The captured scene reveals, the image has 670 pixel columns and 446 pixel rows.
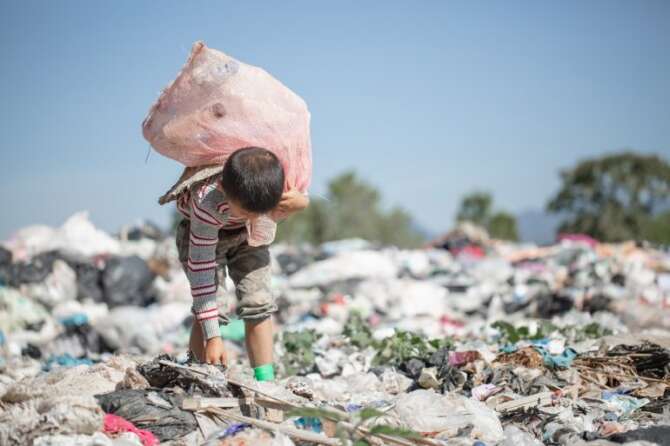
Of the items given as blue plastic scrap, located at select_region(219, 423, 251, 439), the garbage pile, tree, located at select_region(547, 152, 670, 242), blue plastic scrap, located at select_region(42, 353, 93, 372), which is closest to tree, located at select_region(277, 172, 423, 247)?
tree, located at select_region(547, 152, 670, 242)

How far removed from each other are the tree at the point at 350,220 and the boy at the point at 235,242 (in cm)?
2182

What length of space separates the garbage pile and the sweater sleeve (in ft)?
0.66

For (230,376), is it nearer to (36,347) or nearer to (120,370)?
(120,370)

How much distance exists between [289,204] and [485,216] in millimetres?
38694

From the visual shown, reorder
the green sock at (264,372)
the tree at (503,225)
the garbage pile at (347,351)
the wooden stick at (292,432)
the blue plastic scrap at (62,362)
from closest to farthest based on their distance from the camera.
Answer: the wooden stick at (292,432)
the garbage pile at (347,351)
the green sock at (264,372)
the blue plastic scrap at (62,362)
the tree at (503,225)

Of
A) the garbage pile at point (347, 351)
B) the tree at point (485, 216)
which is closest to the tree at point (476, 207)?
the tree at point (485, 216)

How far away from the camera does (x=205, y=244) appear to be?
106 inches

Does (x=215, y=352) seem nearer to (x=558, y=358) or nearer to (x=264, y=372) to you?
(x=264, y=372)

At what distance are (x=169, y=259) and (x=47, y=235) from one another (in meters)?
1.49

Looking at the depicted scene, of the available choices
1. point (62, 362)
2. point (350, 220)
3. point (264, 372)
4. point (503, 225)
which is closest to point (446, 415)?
point (264, 372)

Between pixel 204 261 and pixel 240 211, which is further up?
pixel 240 211

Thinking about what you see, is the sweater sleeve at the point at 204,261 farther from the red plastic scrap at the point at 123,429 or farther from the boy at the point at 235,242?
the red plastic scrap at the point at 123,429

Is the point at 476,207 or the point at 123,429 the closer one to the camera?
the point at 123,429

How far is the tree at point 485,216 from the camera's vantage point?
125ft
